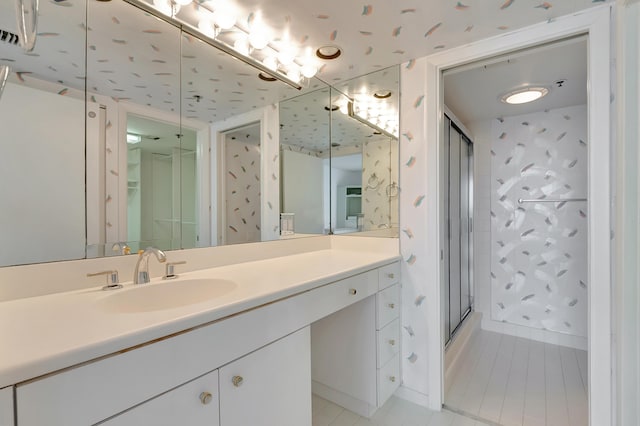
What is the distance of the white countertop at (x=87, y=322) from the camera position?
1.80 feet

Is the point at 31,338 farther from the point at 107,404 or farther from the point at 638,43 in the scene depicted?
the point at 638,43

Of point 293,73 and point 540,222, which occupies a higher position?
point 293,73

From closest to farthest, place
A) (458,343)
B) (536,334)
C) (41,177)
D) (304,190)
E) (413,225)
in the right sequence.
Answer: (41,177)
(413,225)
(304,190)
(458,343)
(536,334)

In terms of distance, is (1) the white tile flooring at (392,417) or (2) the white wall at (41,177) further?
(1) the white tile flooring at (392,417)

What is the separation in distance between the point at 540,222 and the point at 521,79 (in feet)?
4.43

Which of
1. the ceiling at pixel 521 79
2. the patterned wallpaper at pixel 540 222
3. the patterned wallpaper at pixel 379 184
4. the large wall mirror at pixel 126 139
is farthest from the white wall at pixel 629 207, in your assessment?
the patterned wallpaper at pixel 540 222

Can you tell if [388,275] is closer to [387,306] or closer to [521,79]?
[387,306]

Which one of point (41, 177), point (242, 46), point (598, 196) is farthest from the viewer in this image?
point (242, 46)

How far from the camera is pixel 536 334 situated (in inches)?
104

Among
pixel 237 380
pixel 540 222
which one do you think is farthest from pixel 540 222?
pixel 237 380

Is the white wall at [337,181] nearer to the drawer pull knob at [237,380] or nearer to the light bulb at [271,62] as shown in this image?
the light bulb at [271,62]

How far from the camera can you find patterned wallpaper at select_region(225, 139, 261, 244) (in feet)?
5.21

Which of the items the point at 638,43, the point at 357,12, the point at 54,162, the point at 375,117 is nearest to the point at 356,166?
the point at 375,117

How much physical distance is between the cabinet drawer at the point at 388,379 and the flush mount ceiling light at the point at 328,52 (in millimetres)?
1803
